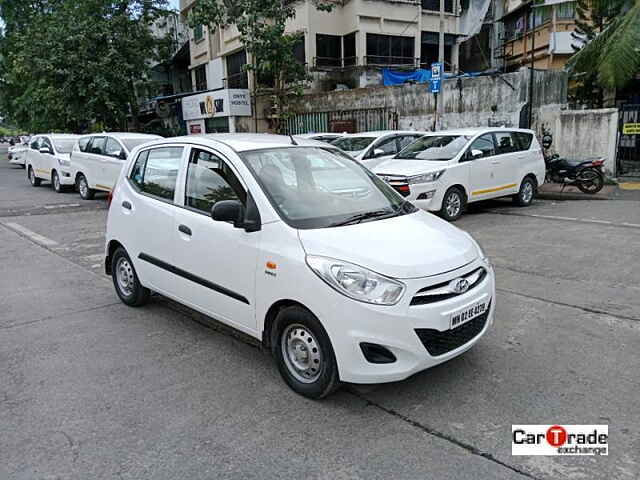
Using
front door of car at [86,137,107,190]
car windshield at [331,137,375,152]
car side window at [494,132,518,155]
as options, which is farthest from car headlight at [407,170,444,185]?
front door of car at [86,137,107,190]

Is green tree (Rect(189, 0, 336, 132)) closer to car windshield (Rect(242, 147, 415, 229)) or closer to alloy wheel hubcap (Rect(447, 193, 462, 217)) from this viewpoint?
alloy wheel hubcap (Rect(447, 193, 462, 217))

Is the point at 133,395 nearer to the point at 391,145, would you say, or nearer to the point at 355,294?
the point at 355,294

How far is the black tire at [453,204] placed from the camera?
1022 cm

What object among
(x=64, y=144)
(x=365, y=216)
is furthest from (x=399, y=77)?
(x=365, y=216)

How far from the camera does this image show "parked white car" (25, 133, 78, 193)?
15.8 m

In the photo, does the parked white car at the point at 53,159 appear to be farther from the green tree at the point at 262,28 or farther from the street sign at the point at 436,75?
the street sign at the point at 436,75

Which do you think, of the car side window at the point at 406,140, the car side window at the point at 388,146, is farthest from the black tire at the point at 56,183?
the car side window at the point at 406,140

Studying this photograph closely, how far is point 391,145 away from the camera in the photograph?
12898mm

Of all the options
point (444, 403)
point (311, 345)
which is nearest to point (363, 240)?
point (311, 345)

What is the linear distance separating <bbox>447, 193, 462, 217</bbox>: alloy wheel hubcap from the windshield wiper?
247 inches

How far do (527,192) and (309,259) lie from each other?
9956mm

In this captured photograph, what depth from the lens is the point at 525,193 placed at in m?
12.1

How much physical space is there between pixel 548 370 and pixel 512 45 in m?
31.6

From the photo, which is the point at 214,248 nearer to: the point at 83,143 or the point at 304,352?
the point at 304,352
